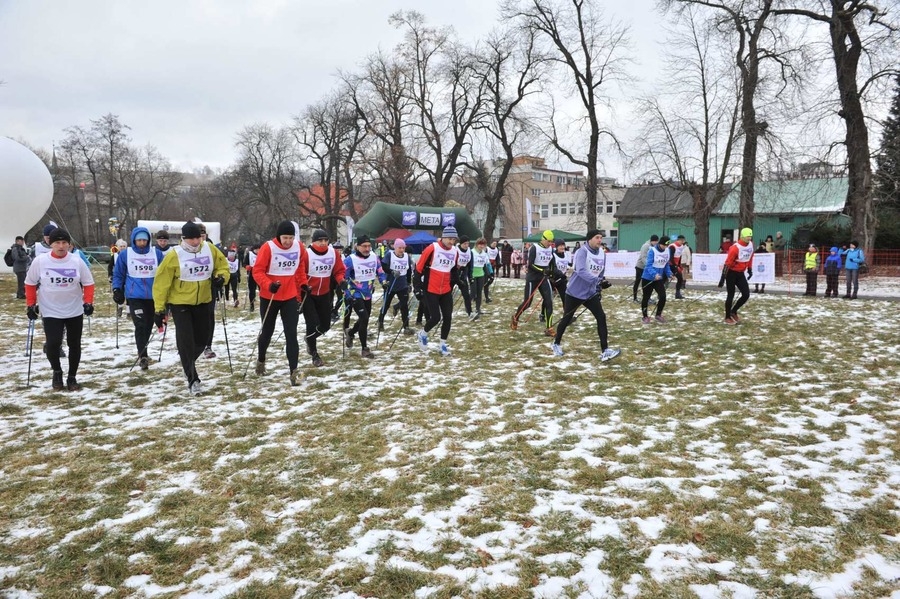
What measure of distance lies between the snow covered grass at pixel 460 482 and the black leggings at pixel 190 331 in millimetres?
446

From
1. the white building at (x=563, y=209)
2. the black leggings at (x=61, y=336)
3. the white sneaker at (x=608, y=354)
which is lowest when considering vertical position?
the white sneaker at (x=608, y=354)

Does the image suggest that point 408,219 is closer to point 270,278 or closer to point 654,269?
point 654,269

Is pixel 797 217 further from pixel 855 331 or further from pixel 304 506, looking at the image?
pixel 304 506

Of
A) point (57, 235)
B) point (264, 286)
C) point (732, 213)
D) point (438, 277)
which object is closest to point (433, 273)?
point (438, 277)

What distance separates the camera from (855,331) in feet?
36.7

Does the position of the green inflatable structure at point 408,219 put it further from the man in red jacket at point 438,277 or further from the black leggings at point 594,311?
the black leggings at point 594,311

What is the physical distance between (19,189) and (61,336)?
2803 cm

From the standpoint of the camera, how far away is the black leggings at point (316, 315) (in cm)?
844

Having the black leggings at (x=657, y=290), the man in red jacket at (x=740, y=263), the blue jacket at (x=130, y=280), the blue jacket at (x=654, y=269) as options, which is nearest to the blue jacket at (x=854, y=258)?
the man in red jacket at (x=740, y=263)

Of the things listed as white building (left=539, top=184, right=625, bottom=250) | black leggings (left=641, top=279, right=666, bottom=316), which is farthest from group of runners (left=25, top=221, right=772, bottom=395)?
white building (left=539, top=184, right=625, bottom=250)

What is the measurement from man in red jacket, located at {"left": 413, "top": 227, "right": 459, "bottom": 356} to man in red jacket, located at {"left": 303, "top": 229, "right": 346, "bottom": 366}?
1335 millimetres

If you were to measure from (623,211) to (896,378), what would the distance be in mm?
43510

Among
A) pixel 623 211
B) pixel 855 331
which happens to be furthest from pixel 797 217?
pixel 855 331

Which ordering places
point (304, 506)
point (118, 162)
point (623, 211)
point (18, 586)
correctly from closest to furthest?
point (18, 586)
point (304, 506)
point (623, 211)
point (118, 162)
